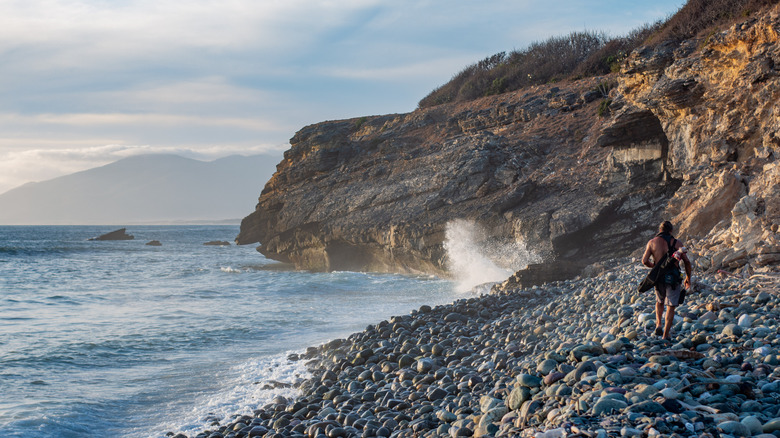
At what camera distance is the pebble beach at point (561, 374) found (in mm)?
4789

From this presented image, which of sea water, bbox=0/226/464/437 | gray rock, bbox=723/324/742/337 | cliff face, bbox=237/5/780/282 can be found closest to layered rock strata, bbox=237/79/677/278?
cliff face, bbox=237/5/780/282

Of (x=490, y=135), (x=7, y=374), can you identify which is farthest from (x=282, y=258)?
(x=7, y=374)

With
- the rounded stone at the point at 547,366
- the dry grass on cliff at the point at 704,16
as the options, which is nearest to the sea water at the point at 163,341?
the rounded stone at the point at 547,366

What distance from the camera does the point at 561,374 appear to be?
19.3ft

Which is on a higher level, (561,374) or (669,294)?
(669,294)

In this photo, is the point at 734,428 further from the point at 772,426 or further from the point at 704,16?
the point at 704,16

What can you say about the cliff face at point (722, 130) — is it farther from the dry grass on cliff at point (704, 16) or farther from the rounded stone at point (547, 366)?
the rounded stone at point (547, 366)

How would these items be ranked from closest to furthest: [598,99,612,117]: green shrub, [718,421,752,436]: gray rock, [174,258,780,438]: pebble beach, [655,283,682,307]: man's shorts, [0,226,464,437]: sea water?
1. [718,421,752,436]: gray rock
2. [174,258,780,438]: pebble beach
3. [655,283,682,307]: man's shorts
4. [0,226,464,437]: sea water
5. [598,99,612,117]: green shrub

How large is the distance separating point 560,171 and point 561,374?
20.3 m

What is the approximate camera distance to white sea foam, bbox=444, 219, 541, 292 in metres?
23.6

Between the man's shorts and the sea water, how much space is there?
628 cm

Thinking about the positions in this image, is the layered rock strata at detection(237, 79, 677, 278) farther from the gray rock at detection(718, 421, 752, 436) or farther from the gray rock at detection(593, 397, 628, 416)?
the gray rock at detection(718, 421, 752, 436)

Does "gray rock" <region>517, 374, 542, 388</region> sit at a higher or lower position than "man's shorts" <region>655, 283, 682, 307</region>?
lower

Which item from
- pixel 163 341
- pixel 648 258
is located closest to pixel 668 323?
pixel 648 258
